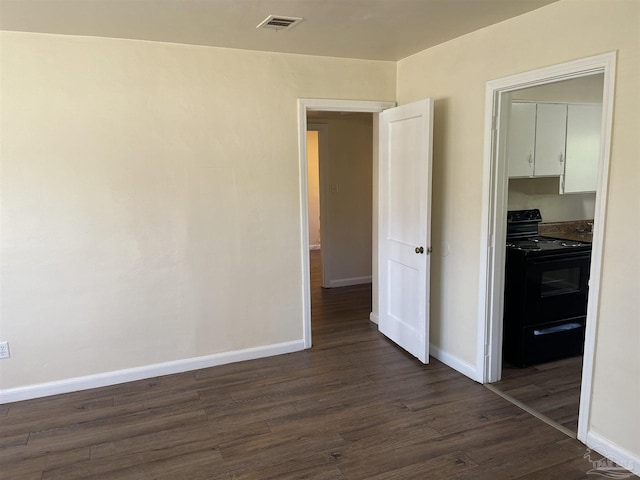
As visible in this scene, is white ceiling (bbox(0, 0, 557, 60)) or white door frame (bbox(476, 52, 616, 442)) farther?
white ceiling (bbox(0, 0, 557, 60))

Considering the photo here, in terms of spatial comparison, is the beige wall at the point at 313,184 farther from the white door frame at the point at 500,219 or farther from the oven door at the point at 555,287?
the white door frame at the point at 500,219

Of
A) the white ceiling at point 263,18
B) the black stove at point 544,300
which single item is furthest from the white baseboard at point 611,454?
the white ceiling at point 263,18

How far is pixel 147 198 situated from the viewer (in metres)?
3.30

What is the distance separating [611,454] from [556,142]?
2.39m

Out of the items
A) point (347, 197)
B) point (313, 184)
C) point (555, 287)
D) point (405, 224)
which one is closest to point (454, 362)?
point (555, 287)

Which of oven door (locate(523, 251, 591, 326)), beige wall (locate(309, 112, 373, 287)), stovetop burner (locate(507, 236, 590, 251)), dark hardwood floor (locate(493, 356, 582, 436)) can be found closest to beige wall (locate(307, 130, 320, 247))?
beige wall (locate(309, 112, 373, 287))

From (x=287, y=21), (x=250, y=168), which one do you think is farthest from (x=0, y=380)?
(x=287, y=21)

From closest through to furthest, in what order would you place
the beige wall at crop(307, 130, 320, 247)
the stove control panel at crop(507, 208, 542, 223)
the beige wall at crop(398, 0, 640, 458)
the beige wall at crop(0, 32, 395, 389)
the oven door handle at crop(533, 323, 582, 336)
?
the beige wall at crop(398, 0, 640, 458) → the beige wall at crop(0, 32, 395, 389) → the oven door handle at crop(533, 323, 582, 336) → the stove control panel at crop(507, 208, 542, 223) → the beige wall at crop(307, 130, 320, 247)

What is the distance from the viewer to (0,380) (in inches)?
123

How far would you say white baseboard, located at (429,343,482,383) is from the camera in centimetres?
335

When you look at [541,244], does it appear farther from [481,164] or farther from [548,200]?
[481,164]

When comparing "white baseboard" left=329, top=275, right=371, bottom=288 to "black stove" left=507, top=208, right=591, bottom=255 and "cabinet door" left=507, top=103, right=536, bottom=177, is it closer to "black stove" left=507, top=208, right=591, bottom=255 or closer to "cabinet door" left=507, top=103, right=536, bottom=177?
"black stove" left=507, top=208, right=591, bottom=255

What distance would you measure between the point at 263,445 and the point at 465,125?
8.15 ft

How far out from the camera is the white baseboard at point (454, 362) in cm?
335
